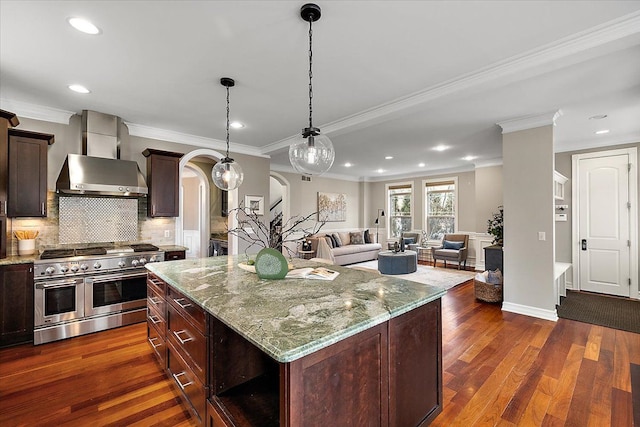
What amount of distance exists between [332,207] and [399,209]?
7.25ft

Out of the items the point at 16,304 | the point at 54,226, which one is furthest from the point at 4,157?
the point at 16,304

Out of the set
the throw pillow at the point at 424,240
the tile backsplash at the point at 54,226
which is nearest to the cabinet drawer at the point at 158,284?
the tile backsplash at the point at 54,226

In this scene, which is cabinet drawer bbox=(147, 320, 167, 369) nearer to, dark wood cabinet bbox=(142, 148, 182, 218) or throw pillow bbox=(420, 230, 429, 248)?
dark wood cabinet bbox=(142, 148, 182, 218)

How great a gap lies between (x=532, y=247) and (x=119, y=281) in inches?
212

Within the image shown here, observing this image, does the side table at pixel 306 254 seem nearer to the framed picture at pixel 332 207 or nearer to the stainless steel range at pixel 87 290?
the framed picture at pixel 332 207

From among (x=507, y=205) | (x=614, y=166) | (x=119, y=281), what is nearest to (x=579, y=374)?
(x=507, y=205)

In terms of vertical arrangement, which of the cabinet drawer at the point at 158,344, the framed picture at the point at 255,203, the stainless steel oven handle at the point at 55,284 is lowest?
the cabinet drawer at the point at 158,344

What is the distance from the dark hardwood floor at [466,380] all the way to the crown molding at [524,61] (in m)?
2.66

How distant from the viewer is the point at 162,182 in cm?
427

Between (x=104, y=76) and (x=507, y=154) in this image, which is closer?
(x=104, y=76)

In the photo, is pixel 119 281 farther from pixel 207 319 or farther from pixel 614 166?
pixel 614 166

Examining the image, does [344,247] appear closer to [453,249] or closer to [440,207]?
[453,249]

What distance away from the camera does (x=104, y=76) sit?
280 centimetres

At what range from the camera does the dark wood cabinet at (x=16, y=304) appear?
297cm
